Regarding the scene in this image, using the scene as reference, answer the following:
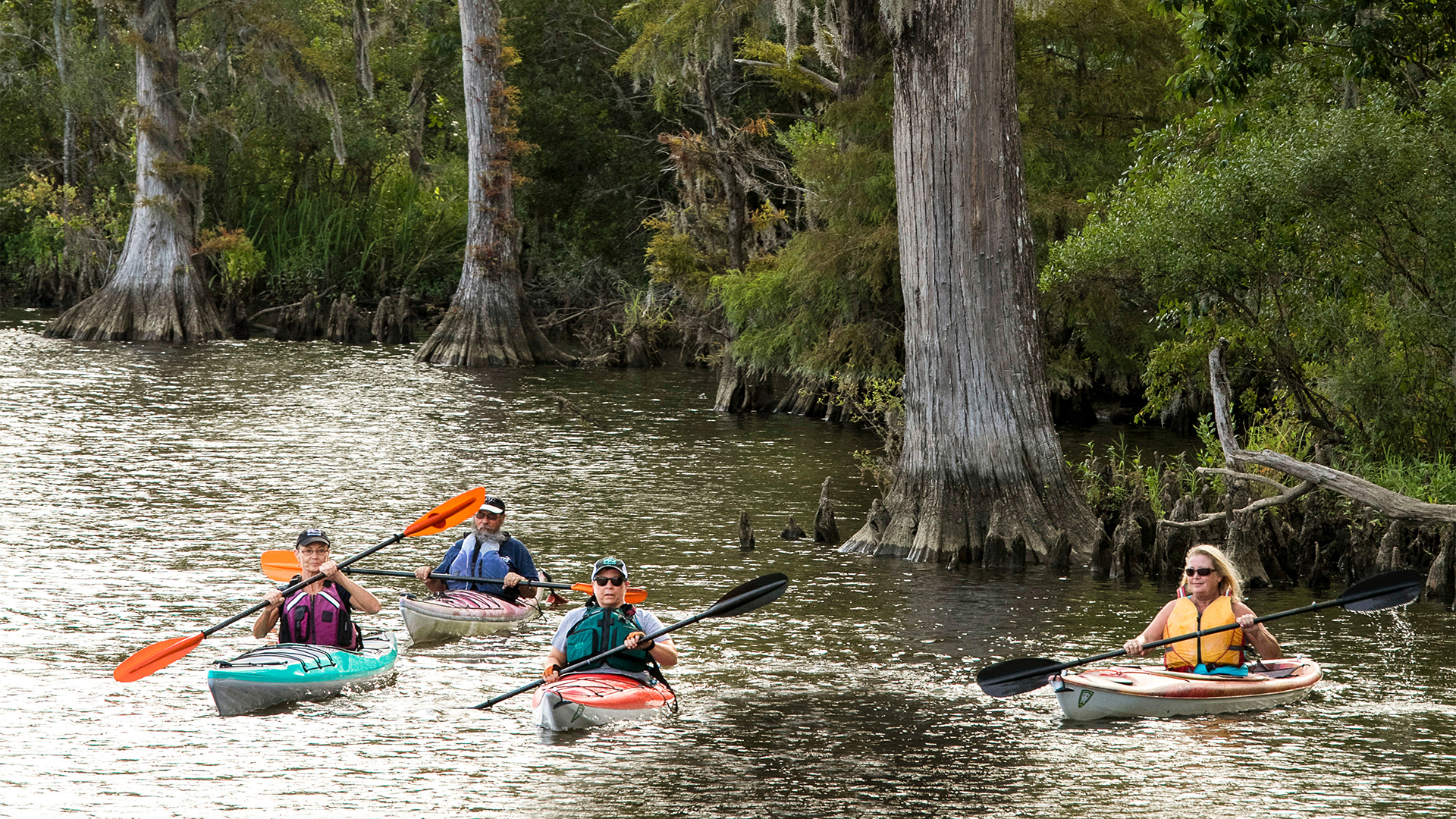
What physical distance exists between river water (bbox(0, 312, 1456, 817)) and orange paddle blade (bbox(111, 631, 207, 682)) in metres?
0.15

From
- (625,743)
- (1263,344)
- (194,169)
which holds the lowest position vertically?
(625,743)

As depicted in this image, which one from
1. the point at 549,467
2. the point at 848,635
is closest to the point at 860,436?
the point at 549,467

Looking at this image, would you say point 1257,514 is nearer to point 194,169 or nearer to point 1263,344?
point 1263,344

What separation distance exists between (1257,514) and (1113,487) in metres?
1.66

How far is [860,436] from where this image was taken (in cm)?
2167

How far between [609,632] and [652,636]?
0.33 meters

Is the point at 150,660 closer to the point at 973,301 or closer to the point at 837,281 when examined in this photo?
the point at 973,301

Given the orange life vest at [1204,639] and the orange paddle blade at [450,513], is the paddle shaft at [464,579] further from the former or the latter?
the orange life vest at [1204,639]

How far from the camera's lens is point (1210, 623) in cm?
916

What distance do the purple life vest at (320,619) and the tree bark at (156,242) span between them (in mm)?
25576

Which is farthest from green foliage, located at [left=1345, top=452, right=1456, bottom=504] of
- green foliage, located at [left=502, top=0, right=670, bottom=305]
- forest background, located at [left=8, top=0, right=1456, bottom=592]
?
green foliage, located at [left=502, top=0, right=670, bottom=305]

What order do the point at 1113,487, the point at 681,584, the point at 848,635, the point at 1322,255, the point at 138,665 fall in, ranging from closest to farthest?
1. the point at 138,665
2. the point at 848,635
3. the point at 681,584
4. the point at 1322,255
5. the point at 1113,487

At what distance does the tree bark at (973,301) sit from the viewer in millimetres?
12797

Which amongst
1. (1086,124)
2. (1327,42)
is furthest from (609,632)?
(1086,124)
